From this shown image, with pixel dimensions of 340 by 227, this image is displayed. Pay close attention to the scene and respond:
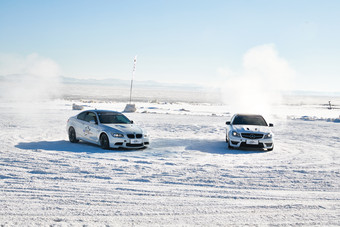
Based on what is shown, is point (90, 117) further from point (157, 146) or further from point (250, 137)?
point (250, 137)

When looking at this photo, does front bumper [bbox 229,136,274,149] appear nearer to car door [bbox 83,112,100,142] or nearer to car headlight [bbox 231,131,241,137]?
car headlight [bbox 231,131,241,137]

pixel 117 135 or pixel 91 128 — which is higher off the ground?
pixel 91 128

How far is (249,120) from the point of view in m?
14.5

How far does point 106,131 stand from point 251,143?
5033mm

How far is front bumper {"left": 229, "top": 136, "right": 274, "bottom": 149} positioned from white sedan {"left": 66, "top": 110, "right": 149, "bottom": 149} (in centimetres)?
311

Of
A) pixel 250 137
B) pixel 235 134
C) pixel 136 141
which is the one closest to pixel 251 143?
pixel 250 137

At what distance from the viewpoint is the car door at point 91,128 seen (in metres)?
12.4

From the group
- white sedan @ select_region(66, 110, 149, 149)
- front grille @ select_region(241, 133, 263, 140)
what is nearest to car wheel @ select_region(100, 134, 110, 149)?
white sedan @ select_region(66, 110, 149, 149)

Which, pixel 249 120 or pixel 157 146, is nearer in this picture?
pixel 157 146

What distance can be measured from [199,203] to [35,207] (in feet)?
8.68

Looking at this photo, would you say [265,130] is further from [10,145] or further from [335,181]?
[10,145]

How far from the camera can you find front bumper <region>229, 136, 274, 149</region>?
1238 centimetres

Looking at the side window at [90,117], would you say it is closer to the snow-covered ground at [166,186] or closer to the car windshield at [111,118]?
the car windshield at [111,118]

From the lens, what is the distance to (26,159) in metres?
9.61
